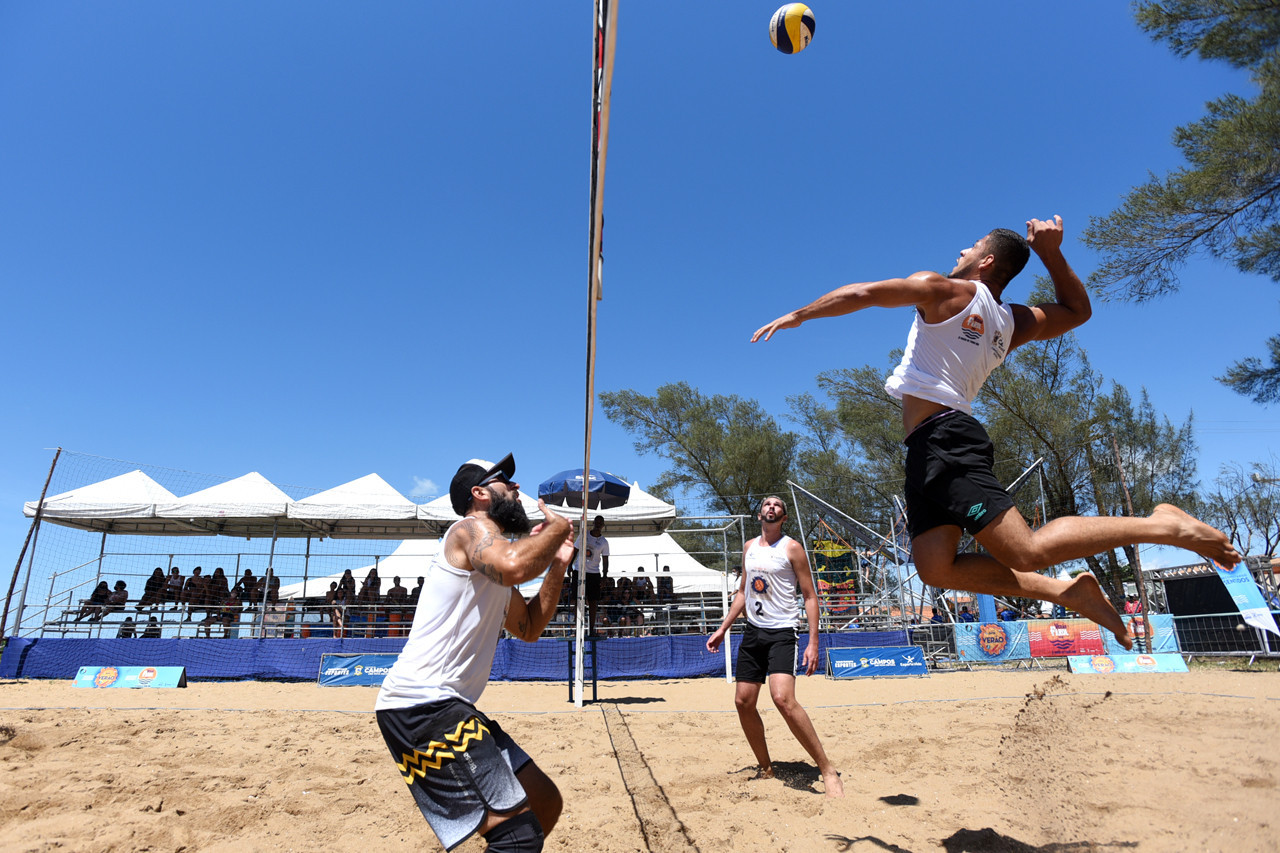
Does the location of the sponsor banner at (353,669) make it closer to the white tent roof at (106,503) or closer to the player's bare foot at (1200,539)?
the white tent roof at (106,503)

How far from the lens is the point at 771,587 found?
469cm

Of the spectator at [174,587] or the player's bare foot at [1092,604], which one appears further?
the spectator at [174,587]

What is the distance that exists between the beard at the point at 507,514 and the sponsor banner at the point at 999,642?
12515 millimetres

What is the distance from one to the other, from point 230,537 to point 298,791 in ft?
45.6

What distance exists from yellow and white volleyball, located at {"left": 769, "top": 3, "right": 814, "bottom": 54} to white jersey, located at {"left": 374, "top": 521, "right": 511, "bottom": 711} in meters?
3.13

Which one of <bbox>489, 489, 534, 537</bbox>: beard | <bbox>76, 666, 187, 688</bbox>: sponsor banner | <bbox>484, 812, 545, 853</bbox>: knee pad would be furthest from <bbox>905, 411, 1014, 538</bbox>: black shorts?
<bbox>76, 666, 187, 688</bbox>: sponsor banner

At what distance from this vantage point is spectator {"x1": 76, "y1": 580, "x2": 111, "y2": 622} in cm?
1286

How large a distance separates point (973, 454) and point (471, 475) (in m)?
2.01

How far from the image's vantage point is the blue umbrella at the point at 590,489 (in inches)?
441

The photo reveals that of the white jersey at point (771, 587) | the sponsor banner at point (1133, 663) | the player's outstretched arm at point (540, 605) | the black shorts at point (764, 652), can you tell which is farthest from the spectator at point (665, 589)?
the player's outstretched arm at point (540, 605)

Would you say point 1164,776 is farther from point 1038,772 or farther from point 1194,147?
point 1194,147

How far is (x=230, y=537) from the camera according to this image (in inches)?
626

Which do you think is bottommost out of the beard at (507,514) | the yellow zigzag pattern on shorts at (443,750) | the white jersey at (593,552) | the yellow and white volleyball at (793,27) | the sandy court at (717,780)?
the sandy court at (717,780)

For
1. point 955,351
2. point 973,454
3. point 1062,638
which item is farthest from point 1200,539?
point 1062,638
